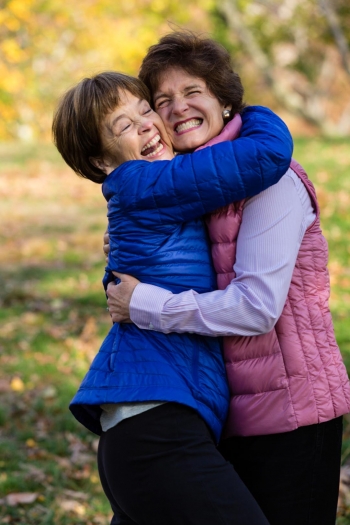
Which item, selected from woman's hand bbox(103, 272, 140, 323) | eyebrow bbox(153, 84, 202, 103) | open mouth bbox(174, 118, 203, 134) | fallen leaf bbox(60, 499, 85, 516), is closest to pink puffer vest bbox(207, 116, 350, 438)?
woman's hand bbox(103, 272, 140, 323)

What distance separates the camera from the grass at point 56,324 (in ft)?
14.9

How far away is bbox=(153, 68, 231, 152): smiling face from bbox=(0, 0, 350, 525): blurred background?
0.37 meters

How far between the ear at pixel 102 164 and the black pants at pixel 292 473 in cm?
105

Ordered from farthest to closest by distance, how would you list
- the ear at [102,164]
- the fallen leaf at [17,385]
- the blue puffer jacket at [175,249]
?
the fallen leaf at [17,385]
the ear at [102,164]
the blue puffer jacket at [175,249]

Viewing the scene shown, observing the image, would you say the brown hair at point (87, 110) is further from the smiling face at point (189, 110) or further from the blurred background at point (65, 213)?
the blurred background at point (65, 213)

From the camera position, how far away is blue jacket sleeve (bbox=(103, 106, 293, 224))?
89.2 inches

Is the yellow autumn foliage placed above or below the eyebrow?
above

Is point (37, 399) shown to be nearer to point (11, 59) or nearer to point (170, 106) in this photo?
point (170, 106)

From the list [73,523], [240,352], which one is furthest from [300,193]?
[73,523]

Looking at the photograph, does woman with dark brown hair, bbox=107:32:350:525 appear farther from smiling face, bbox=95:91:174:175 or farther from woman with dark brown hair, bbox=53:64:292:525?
smiling face, bbox=95:91:174:175

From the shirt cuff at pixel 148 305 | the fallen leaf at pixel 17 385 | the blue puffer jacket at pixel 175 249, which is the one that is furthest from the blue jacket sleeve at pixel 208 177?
the fallen leaf at pixel 17 385

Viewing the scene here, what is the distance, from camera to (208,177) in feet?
7.48

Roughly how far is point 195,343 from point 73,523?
87.8 inches

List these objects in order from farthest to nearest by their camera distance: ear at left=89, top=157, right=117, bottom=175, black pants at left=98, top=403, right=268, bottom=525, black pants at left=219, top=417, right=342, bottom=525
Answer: ear at left=89, top=157, right=117, bottom=175 → black pants at left=219, top=417, right=342, bottom=525 → black pants at left=98, top=403, right=268, bottom=525
